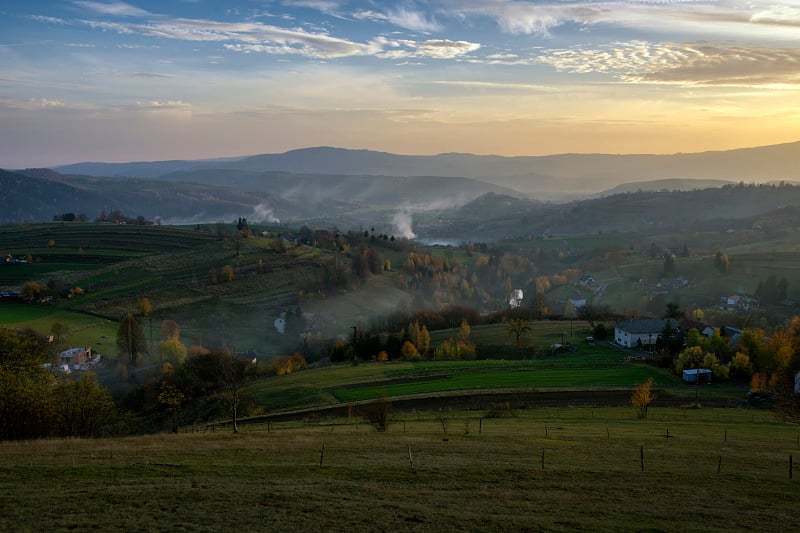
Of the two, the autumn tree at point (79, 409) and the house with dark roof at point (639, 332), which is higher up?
the autumn tree at point (79, 409)

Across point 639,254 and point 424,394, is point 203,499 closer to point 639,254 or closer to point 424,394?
point 424,394

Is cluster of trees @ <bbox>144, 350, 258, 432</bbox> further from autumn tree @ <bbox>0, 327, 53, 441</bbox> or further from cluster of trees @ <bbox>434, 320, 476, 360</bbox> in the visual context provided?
cluster of trees @ <bbox>434, 320, 476, 360</bbox>

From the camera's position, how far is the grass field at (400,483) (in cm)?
A: 1634

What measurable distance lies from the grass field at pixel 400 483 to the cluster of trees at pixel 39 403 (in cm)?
777

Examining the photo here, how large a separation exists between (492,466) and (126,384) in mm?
66191

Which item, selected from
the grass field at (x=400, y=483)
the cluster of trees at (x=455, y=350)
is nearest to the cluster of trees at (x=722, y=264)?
the cluster of trees at (x=455, y=350)

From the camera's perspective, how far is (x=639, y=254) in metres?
198

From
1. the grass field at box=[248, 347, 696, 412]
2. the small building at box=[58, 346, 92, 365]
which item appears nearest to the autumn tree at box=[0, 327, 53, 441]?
the grass field at box=[248, 347, 696, 412]

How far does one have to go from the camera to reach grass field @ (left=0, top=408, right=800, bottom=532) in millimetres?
16344

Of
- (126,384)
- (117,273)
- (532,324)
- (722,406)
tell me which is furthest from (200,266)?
(722,406)

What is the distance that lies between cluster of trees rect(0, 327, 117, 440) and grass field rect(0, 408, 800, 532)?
7766 millimetres

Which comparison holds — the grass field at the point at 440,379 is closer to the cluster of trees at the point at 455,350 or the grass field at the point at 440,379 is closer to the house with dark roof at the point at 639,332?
the house with dark roof at the point at 639,332

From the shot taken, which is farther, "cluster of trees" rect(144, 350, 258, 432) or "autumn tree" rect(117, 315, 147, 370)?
"autumn tree" rect(117, 315, 147, 370)

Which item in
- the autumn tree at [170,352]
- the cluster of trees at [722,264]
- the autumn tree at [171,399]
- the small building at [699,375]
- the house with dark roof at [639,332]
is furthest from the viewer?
the cluster of trees at [722,264]
